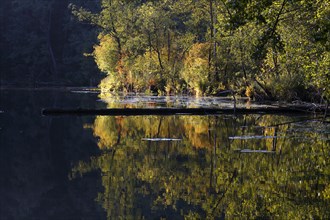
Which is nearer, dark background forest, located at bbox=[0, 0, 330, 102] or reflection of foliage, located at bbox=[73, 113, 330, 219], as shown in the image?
reflection of foliage, located at bbox=[73, 113, 330, 219]

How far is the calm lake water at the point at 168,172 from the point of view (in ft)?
30.8

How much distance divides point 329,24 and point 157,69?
116 feet

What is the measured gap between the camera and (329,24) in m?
15.0

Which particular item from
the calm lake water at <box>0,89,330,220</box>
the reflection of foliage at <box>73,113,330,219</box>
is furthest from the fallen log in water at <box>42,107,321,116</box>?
the reflection of foliage at <box>73,113,330,219</box>

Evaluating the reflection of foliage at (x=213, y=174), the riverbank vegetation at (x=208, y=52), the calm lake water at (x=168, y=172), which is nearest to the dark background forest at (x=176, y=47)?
the riverbank vegetation at (x=208, y=52)

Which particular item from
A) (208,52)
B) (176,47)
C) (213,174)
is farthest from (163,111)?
(176,47)

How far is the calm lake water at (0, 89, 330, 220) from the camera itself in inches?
370

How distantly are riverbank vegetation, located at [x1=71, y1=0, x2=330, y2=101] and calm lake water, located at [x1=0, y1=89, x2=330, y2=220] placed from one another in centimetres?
300

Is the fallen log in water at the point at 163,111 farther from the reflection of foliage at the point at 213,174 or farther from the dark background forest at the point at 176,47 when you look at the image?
the reflection of foliage at the point at 213,174

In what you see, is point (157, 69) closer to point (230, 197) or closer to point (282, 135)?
point (282, 135)

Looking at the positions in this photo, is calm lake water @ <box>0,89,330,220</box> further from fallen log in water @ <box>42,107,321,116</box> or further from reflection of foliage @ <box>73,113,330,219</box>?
fallen log in water @ <box>42,107,321,116</box>

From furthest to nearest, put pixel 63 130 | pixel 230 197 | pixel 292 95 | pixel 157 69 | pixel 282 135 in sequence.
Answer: pixel 157 69 → pixel 292 95 → pixel 63 130 → pixel 282 135 → pixel 230 197

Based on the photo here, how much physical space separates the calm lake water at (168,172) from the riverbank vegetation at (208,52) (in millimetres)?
3004

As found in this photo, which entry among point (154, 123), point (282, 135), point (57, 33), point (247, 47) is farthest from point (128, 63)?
point (57, 33)
